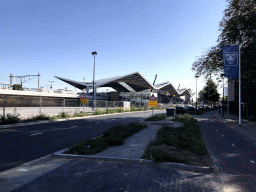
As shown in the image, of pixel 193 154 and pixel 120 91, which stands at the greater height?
pixel 120 91

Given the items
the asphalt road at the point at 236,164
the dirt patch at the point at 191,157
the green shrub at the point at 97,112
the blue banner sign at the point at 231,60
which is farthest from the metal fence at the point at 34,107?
the blue banner sign at the point at 231,60

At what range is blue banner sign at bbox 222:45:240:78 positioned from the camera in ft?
49.9

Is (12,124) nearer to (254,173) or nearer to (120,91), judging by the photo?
(254,173)

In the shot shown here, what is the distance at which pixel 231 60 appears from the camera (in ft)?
50.4

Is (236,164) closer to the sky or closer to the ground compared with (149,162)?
closer to the ground

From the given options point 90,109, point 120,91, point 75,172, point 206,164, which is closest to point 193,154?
point 206,164

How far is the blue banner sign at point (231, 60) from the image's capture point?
1520cm

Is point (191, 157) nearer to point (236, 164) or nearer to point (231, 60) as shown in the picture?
point (236, 164)

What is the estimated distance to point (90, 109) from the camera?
32.7 meters

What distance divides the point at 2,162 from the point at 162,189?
5.08 m

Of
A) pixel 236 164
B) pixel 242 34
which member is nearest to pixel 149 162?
pixel 236 164

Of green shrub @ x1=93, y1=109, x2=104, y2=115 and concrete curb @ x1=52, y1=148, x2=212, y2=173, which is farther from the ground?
concrete curb @ x1=52, y1=148, x2=212, y2=173

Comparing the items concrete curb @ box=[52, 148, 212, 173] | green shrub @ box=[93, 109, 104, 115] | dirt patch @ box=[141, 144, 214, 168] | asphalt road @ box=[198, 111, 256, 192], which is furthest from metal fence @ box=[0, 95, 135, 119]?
asphalt road @ box=[198, 111, 256, 192]

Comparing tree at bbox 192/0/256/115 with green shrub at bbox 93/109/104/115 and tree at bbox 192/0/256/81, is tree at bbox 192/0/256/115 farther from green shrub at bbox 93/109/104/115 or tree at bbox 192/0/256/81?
green shrub at bbox 93/109/104/115
